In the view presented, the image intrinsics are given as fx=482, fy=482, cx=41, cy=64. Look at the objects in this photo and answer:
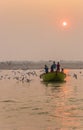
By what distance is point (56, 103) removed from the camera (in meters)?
30.5

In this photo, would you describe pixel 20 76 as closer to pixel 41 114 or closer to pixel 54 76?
pixel 54 76

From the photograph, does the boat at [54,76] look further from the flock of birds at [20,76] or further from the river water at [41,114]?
the river water at [41,114]

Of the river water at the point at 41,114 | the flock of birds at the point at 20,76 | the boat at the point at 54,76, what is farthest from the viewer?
the flock of birds at the point at 20,76

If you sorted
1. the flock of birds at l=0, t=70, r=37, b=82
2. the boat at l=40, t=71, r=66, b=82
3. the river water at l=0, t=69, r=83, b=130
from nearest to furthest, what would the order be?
the river water at l=0, t=69, r=83, b=130 → the boat at l=40, t=71, r=66, b=82 → the flock of birds at l=0, t=70, r=37, b=82

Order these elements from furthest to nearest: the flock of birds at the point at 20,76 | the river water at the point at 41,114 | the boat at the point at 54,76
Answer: the flock of birds at the point at 20,76 → the boat at the point at 54,76 → the river water at the point at 41,114

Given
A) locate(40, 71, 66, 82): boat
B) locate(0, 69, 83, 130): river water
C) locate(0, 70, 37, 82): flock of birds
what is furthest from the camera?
locate(0, 70, 37, 82): flock of birds

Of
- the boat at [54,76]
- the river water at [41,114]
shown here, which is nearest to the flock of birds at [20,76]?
the boat at [54,76]

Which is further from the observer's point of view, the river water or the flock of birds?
the flock of birds

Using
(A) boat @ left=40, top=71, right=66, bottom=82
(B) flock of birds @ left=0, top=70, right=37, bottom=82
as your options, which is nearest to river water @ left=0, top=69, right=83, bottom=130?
(A) boat @ left=40, top=71, right=66, bottom=82

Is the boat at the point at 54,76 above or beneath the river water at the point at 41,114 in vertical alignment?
above

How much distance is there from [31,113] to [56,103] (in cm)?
522

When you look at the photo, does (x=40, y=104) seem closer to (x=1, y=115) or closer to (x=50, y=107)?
(x=50, y=107)

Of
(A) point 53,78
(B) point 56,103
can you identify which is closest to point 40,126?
(B) point 56,103

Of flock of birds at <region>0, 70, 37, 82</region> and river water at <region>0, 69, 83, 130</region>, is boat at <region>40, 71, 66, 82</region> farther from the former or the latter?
river water at <region>0, 69, 83, 130</region>
